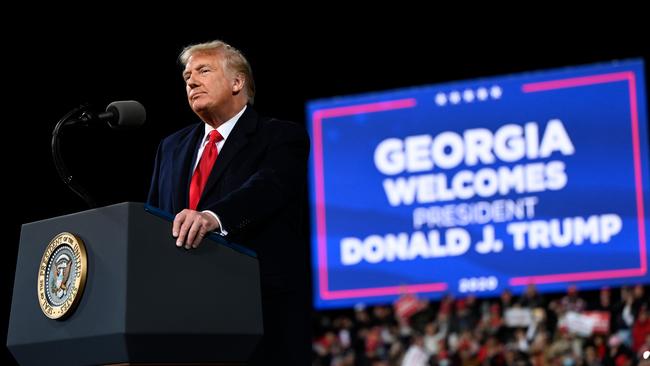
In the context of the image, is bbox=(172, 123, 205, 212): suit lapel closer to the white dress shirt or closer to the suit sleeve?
the white dress shirt

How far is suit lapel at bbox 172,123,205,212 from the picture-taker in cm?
165

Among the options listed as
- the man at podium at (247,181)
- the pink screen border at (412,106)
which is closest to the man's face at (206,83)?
the man at podium at (247,181)

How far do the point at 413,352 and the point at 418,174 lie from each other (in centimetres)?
158

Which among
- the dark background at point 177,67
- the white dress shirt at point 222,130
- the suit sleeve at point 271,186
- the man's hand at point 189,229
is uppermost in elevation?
the dark background at point 177,67

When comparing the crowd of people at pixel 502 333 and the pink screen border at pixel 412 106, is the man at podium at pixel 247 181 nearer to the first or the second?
the crowd of people at pixel 502 333

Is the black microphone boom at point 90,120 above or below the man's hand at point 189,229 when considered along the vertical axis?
above

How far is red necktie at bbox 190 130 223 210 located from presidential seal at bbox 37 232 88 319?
302mm

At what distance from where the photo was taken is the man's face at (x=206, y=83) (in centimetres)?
166

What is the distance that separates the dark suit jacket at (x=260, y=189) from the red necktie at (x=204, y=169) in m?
0.02

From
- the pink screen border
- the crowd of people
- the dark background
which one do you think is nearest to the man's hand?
the dark background

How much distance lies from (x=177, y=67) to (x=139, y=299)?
11.0 feet

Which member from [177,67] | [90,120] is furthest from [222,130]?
[177,67]

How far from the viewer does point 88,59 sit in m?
7.17

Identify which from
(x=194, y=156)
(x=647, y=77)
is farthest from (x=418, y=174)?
(x=194, y=156)
